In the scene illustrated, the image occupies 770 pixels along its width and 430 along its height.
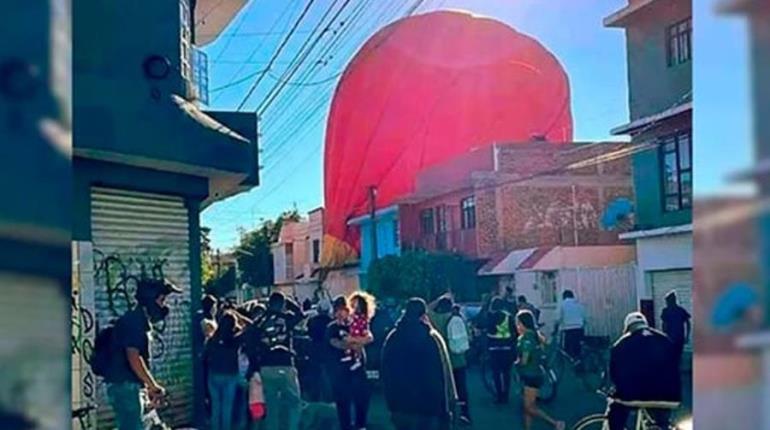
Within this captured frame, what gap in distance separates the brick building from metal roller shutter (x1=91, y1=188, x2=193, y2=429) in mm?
16774

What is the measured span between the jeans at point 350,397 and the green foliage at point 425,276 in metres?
15.3

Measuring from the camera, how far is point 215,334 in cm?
694

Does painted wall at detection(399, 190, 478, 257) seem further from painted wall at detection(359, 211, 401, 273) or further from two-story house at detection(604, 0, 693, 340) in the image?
two-story house at detection(604, 0, 693, 340)

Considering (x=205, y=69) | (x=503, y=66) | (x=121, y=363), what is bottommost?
(x=121, y=363)

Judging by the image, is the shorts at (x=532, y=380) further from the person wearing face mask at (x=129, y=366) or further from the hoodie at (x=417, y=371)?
the person wearing face mask at (x=129, y=366)

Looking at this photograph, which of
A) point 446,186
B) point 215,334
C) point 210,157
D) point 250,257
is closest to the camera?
point 215,334

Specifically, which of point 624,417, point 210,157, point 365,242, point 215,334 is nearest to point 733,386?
point 624,417

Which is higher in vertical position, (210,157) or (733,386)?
(210,157)

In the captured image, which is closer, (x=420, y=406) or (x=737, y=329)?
(x=737, y=329)

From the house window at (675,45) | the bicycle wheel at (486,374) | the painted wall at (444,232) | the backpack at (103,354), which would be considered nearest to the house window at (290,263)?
the painted wall at (444,232)

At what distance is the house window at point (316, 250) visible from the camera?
128 ft

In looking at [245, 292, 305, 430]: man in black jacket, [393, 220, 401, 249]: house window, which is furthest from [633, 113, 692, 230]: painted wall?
[393, 220, 401, 249]: house window

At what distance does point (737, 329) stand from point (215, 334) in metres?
6.35

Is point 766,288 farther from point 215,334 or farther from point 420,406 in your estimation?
point 215,334
